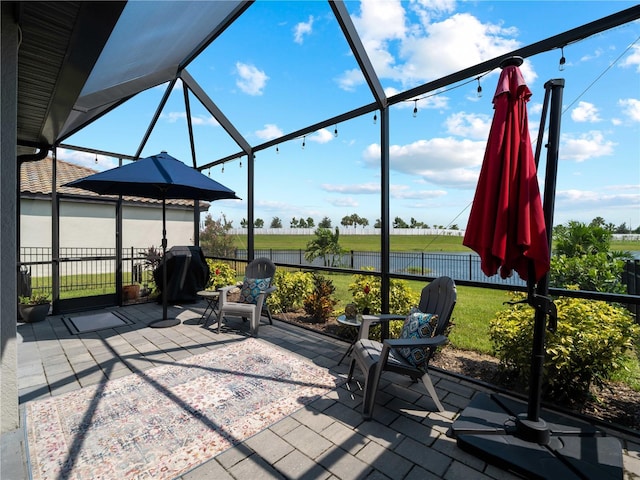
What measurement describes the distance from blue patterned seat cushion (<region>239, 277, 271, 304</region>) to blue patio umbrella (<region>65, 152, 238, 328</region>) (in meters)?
1.12

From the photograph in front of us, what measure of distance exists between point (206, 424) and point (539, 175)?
3.04 m

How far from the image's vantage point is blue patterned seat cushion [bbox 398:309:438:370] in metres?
2.50

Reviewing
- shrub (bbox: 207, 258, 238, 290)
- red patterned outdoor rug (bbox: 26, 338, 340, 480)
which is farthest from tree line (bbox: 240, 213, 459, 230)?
red patterned outdoor rug (bbox: 26, 338, 340, 480)

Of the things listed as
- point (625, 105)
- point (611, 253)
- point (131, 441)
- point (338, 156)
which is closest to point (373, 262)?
point (338, 156)

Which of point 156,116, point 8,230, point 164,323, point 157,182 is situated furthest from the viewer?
point 156,116

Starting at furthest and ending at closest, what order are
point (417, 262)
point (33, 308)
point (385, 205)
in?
point (417, 262) < point (33, 308) < point (385, 205)

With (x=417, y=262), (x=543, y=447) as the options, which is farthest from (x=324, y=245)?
(x=543, y=447)

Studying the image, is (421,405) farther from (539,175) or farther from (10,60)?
(10,60)

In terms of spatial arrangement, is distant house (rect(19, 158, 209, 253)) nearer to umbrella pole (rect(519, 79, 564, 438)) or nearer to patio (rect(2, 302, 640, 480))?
patio (rect(2, 302, 640, 480))

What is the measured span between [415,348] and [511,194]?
134 cm

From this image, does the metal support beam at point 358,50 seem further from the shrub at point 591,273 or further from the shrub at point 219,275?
the shrub at point 219,275

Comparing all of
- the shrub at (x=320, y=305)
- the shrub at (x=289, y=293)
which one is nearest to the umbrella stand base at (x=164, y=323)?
the shrub at (x=289, y=293)

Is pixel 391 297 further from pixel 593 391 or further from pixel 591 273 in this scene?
pixel 591 273

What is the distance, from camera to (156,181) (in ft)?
13.1
